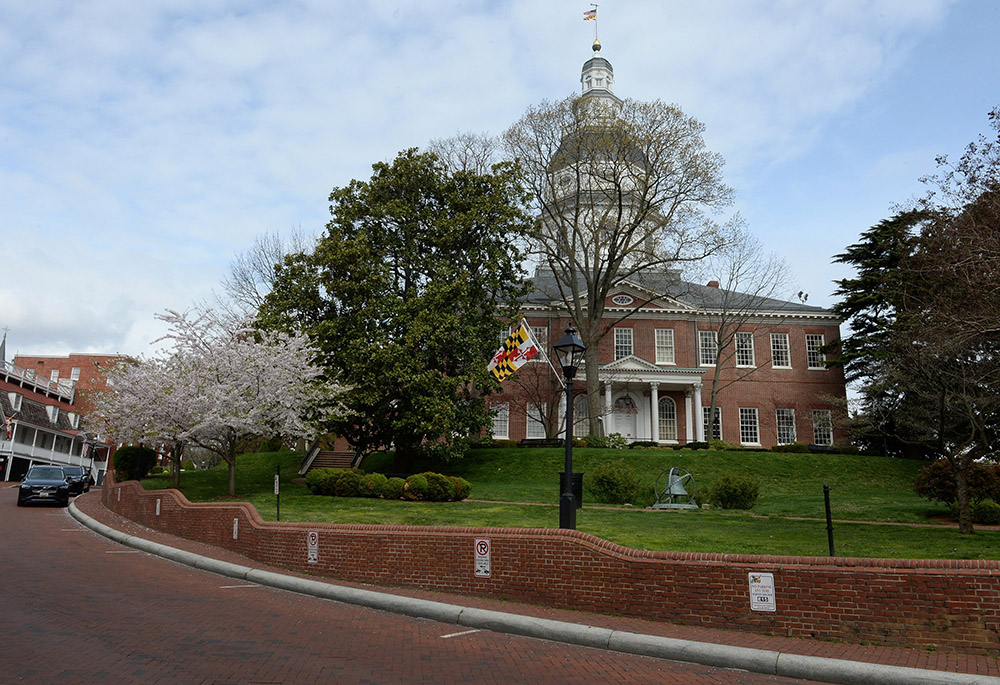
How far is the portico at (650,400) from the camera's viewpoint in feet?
137

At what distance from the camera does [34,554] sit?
15414mm

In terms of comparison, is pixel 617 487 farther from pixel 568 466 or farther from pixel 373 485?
pixel 568 466

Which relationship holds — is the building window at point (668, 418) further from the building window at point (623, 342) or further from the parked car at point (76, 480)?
the parked car at point (76, 480)

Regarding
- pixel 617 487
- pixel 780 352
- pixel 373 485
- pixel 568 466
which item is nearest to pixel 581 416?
pixel 780 352

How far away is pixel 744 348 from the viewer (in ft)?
149

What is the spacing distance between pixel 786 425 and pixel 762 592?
124ft

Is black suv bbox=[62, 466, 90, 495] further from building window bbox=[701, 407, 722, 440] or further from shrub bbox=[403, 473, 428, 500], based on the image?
building window bbox=[701, 407, 722, 440]

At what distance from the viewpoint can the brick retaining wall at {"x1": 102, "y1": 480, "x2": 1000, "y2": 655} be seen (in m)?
8.34

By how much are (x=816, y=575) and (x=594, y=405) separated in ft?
95.5

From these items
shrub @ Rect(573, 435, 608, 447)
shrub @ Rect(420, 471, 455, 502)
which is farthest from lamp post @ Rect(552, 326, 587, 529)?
shrub @ Rect(573, 435, 608, 447)

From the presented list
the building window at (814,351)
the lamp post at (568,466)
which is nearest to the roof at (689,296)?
Answer: the building window at (814,351)

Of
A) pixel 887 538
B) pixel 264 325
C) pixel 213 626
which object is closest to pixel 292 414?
pixel 264 325

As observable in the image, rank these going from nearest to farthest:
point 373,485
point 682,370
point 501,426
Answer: point 373,485 → point 682,370 → point 501,426

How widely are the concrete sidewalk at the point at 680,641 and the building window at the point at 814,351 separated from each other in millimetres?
38582
